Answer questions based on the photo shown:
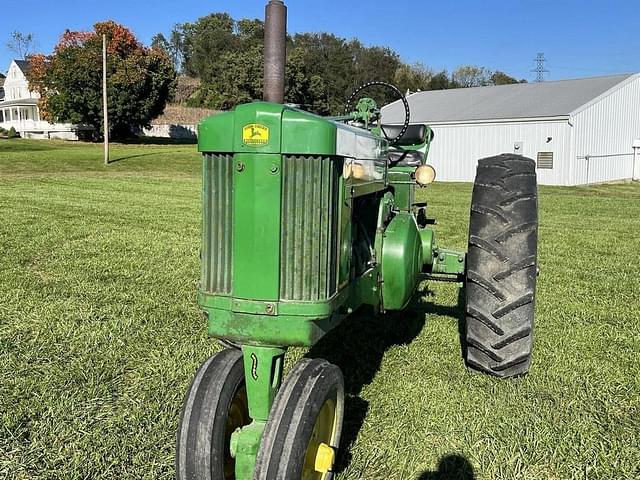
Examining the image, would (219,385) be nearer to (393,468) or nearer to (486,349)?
(393,468)

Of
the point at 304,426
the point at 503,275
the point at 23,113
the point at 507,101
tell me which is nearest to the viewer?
the point at 304,426

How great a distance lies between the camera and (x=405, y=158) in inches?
189

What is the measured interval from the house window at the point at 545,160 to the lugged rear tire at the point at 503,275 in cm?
2300

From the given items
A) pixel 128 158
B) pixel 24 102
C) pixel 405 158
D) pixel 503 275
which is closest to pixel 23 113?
pixel 24 102

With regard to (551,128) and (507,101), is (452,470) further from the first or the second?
(507,101)

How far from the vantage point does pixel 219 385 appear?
255 cm

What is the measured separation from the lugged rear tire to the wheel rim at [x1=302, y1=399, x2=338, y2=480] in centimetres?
140

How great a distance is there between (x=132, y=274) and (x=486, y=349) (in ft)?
13.8

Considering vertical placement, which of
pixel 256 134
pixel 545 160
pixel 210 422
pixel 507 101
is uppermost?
pixel 507 101

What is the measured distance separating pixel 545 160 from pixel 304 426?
2521cm

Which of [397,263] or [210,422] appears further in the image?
[397,263]

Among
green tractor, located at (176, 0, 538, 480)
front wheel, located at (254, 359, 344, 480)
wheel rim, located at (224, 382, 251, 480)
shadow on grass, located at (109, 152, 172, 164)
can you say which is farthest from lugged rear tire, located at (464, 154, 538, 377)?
shadow on grass, located at (109, 152, 172, 164)

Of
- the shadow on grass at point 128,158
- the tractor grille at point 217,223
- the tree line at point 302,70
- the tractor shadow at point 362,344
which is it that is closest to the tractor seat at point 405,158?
the tractor shadow at point 362,344

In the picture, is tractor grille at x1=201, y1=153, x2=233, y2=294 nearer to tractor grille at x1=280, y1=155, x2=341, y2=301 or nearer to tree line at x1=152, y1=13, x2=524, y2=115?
tractor grille at x1=280, y1=155, x2=341, y2=301
